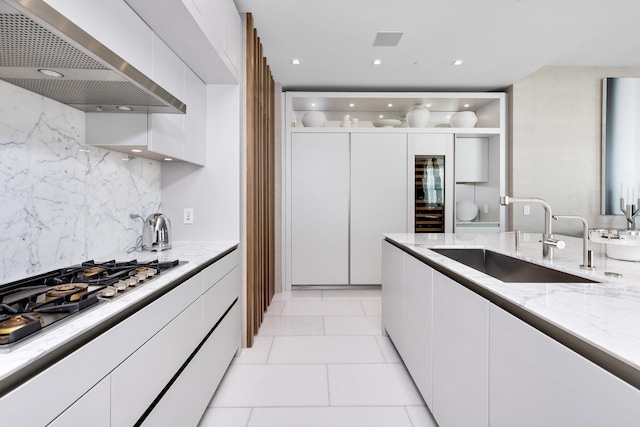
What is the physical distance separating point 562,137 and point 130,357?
496cm

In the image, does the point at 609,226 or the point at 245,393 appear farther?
the point at 609,226

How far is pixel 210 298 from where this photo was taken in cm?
188

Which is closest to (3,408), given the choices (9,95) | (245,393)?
(9,95)

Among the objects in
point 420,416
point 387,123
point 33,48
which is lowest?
point 420,416

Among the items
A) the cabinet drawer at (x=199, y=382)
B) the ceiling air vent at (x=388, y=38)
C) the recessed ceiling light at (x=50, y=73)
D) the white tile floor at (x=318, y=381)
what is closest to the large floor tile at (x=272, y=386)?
the white tile floor at (x=318, y=381)

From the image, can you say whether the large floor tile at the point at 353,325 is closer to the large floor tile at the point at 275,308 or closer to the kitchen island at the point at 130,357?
the large floor tile at the point at 275,308

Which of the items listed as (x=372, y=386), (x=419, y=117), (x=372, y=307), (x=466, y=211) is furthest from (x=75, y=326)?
(x=466, y=211)

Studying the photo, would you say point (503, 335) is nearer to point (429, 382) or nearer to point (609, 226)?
point (429, 382)

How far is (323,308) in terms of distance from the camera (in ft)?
12.3

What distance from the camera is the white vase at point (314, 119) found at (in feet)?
14.6

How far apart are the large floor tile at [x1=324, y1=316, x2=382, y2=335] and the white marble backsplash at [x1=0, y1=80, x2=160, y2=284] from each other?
1.86m

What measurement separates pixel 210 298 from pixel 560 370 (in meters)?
1.58

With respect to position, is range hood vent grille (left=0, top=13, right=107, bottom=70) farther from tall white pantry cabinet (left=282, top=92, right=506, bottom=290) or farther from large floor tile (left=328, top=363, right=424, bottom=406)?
tall white pantry cabinet (left=282, top=92, right=506, bottom=290)

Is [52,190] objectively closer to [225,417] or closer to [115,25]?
[115,25]
